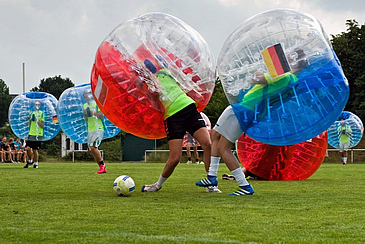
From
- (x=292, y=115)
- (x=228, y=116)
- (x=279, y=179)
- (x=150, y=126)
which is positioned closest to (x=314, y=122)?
(x=292, y=115)

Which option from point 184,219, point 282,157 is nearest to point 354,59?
point 282,157

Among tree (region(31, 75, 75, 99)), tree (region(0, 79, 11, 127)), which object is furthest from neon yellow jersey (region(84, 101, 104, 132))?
tree (region(31, 75, 75, 99))

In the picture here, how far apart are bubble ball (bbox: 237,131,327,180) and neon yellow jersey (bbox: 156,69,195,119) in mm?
2558

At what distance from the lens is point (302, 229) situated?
3553 millimetres

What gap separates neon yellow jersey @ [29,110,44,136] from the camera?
15305 millimetres

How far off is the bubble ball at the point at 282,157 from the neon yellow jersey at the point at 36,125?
340 inches

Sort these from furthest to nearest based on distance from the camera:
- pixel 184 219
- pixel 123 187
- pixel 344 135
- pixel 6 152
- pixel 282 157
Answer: pixel 6 152, pixel 344 135, pixel 282 157, pixel 123 187, pixel 184 219

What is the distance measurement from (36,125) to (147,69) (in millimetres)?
10060

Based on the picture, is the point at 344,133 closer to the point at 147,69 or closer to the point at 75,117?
the point at 75,117

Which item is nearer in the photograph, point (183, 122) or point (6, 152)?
point (183, 122)

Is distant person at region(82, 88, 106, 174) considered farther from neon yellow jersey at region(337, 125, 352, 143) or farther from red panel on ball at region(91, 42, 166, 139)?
neon yellow jersey at region(337, 125, 352, 143)

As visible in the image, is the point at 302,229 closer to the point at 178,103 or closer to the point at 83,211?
the point at 83,211

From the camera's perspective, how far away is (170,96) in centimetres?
626

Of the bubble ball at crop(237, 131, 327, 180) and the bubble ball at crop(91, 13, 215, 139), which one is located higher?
the bubble ball at crop(91, 13, 215, 139)
